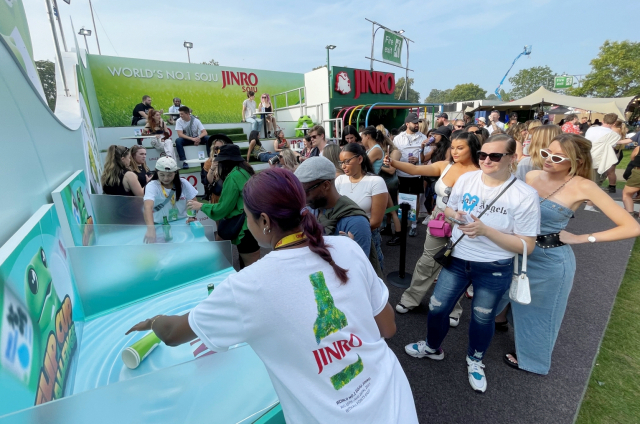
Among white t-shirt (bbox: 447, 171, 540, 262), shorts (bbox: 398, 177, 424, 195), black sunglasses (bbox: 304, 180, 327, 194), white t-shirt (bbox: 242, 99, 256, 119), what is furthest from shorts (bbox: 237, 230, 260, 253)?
white t-shirt (bbox: 242, 99, 256, 119)

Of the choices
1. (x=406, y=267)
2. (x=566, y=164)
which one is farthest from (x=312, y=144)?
(x=566, y=164)

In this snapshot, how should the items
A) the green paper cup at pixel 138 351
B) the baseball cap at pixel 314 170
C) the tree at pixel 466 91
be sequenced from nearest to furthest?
the green paper cup at pixel 138 351, the baseball cap at pixel 314 170, the tree at pixel 466 91

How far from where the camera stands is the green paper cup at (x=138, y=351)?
1.42 meters

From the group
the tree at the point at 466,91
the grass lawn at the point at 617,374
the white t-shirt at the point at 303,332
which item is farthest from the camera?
the tree at the point at 466,91

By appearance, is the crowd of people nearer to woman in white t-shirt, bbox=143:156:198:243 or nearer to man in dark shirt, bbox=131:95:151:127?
woman in white t-shirt, bbox=143:156:198:243

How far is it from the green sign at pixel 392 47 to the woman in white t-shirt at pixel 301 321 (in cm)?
1318

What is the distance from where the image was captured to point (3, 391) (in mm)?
841

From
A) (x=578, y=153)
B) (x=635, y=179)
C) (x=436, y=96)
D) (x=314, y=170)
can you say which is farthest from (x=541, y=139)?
(x=436, y=96)

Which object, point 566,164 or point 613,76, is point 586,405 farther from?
point 613,76

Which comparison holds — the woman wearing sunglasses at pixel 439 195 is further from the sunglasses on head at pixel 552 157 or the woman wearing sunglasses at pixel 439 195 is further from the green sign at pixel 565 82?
the green sign at pixel 565 82

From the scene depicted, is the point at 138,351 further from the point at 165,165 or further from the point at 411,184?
the point at 411,184

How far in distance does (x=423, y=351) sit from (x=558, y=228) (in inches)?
52.0

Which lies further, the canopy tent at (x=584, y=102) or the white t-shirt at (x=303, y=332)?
the canopy tent at (x=584, y=102)

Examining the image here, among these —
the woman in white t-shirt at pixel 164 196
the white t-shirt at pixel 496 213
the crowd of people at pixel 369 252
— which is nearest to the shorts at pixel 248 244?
the crowd of people at pixel 369 252
